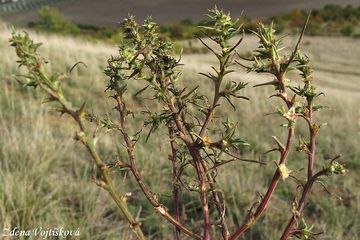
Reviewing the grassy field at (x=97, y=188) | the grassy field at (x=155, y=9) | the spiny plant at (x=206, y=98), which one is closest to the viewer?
the spiny plant at (x=206, y=98)

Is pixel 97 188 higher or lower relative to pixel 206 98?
lower

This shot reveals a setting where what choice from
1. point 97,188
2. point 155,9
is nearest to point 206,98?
point 97,188

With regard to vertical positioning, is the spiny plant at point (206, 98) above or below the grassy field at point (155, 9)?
above

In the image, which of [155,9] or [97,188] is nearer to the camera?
[97,188]

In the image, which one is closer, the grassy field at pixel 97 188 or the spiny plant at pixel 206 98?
the spiny plant at pixel 206 98

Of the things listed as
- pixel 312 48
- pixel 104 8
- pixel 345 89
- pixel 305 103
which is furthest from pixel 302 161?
pixel 104 8

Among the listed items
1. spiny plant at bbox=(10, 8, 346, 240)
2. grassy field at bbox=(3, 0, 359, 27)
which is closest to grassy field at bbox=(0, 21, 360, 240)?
spiny plant at bbox=(10, 8, 346, 240)

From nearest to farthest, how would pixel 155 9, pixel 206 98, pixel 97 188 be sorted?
pixel 206 98 → pixel 97 188 → pixel 155 9

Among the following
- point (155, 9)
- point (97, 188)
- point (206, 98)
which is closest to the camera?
point (206, 98)

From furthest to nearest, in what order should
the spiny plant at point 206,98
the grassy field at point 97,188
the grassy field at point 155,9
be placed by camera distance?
the grassy field at point 155,9, the grassy field at point 97,188, the spiny plant at point 206,98

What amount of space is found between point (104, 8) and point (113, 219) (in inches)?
1882

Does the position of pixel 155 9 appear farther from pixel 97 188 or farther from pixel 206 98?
pixel 206 98

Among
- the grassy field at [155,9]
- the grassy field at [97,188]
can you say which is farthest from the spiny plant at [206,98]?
the grassy field at [155,9]

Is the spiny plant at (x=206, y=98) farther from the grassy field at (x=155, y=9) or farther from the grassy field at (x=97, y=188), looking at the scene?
the grassy field at (x=155, y=9)
